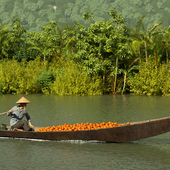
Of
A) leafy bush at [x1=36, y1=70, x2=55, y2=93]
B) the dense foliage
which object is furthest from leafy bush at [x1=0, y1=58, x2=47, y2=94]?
the dense foliage

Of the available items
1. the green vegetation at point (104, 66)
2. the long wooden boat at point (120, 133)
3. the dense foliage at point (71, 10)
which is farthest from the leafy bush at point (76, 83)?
the dense foliage at point (71, 10)

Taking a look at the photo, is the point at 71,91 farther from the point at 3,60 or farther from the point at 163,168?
the point at 163,168

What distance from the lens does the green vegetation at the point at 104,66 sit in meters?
33.2

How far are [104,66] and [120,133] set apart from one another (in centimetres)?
2385

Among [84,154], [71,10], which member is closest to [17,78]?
[84,154]

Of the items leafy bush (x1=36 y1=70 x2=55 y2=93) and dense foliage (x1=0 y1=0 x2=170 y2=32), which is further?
dense foliage (x1=0 y1=0 x2=170 y2=32)

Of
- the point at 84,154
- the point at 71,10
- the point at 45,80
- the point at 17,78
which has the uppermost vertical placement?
the point at 71,10

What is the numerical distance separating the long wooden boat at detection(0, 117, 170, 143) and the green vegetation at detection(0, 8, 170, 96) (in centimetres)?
2195

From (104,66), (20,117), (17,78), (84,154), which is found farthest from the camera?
(17,78)

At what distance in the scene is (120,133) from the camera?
428 inches

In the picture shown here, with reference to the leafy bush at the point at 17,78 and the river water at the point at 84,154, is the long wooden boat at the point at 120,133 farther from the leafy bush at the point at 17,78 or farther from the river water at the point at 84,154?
the leafy bush at the point at 17,78

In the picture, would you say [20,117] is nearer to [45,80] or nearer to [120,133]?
[120,133]

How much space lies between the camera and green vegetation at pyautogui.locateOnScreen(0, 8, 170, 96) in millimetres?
33250

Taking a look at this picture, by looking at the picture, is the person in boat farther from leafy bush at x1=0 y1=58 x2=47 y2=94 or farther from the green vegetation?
leafy bush at x1=0 y1=58 x2=47 y2=94
